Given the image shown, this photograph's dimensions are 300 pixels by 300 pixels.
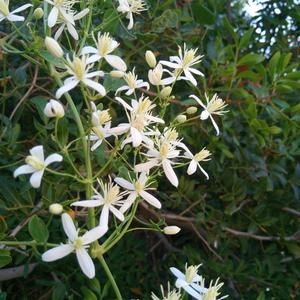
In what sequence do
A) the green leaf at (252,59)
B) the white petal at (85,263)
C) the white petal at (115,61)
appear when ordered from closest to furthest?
the white petal at (85,263), the white petal at (115,61), the green leaf at (252,59)

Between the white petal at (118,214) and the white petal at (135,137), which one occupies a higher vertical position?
the white petal at (135,137)

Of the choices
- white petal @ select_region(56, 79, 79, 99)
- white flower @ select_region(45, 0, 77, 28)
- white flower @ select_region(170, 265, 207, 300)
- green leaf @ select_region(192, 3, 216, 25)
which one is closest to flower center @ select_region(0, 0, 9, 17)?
white flower @ select_region(45, 0, 77, 28)

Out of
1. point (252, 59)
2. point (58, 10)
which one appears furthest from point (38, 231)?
point (252, 59)

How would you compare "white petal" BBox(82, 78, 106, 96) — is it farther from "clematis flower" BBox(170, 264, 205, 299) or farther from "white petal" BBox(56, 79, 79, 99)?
"clematis flower" BBox(170, 264, 205, 299)

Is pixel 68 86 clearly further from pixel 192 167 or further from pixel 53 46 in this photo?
pixel 192 167

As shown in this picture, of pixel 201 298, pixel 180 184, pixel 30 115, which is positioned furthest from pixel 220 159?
pixel 201 298

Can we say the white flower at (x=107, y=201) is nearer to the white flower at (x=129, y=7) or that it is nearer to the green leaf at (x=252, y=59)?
the white flower at (x=129, y=7)

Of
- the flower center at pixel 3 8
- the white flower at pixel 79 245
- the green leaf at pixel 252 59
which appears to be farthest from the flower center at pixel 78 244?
the green leaf at pixel 252 59

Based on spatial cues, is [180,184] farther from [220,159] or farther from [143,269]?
[143,269]
